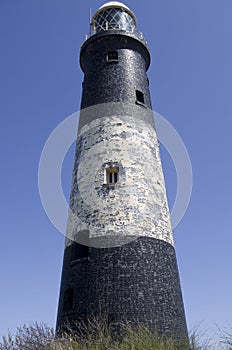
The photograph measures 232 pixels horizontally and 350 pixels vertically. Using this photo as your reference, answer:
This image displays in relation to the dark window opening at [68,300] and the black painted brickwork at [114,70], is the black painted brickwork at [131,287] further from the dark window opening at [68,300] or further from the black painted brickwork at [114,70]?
the black painted brickwork at [114,70]

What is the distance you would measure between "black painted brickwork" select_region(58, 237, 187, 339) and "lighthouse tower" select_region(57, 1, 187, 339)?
31 millimetres

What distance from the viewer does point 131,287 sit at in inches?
479

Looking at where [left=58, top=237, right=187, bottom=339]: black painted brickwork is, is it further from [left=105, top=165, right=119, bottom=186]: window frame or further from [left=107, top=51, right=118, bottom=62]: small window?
[left=107, top=51, right=118, bottom=62]: small window

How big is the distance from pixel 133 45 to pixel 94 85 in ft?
9.67

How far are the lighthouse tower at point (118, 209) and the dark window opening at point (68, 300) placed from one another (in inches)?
1.3

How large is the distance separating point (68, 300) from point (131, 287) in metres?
2.43

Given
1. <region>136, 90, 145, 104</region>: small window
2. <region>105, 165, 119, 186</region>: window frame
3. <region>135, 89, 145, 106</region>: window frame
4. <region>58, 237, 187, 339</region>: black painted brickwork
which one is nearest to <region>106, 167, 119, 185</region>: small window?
<region>105, 165, 119, 186</region>: window frame

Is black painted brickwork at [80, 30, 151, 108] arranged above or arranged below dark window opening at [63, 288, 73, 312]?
above

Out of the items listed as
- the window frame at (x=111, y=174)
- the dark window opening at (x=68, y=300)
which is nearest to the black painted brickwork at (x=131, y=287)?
the dark window opening at (x=68, y=300)

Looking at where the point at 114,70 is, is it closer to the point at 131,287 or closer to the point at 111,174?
the point at 111,174

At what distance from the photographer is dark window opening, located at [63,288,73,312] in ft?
42.6

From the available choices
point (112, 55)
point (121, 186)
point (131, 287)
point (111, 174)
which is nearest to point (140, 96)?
point (112, 55)

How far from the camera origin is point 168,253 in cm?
1365

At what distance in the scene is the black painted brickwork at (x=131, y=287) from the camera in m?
11.9
